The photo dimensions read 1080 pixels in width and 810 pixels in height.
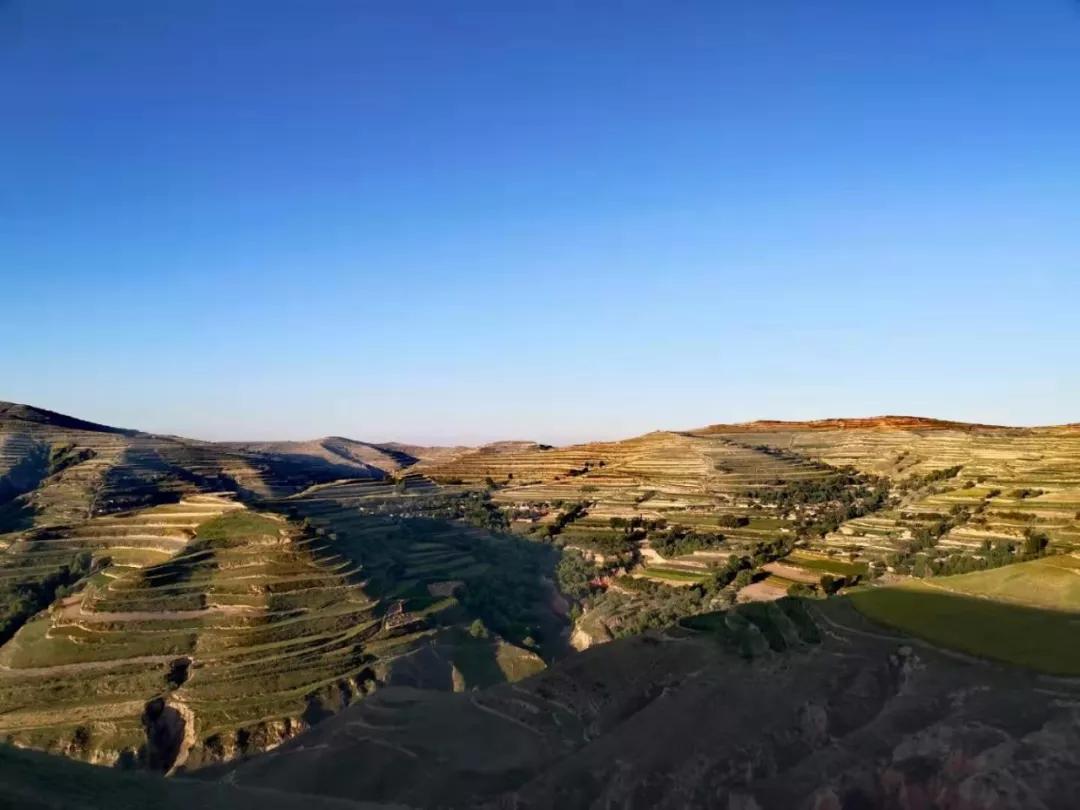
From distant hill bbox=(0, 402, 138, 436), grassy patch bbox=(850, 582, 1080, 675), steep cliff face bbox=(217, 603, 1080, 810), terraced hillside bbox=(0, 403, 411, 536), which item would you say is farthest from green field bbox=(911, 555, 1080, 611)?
distant hill bbox=(0, 402, 138, 436)

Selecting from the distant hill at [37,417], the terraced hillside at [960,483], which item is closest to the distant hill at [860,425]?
the terraced hillside at [960,483]

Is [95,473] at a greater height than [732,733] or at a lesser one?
greater

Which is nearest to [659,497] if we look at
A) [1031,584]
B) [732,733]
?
[1031,584]

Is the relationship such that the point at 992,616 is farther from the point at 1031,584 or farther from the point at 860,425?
the point at 860,425

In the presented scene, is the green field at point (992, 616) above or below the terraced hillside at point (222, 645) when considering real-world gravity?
above

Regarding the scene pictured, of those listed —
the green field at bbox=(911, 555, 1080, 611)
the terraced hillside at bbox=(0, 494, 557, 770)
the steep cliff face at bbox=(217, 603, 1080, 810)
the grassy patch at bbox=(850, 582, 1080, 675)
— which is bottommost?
the terraced hillside at bbox=(0, 494, 557, 770)

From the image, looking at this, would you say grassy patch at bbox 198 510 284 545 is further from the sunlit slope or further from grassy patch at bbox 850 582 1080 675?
grassy patch at bbox 850 582 1080 675

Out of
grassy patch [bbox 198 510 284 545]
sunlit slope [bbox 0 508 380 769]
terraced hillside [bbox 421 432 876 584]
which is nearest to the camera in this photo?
sunlit slope [bbox 0 508 380 769]

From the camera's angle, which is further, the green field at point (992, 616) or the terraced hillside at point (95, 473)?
the terraced hillside at point (95, 473)

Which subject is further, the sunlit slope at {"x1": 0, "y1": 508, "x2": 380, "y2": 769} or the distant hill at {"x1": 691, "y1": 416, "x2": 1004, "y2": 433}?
the distant hill at {"x1": 691, "y1": 416, "x2": 1004, "y2": 433}

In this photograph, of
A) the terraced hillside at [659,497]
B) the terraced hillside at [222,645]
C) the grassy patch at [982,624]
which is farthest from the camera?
the terraced hillside at [659,497]

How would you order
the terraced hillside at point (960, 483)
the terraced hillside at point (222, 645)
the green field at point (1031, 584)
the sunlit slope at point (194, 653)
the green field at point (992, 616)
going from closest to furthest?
the green field at point (992, 616), the green field at point (1031, 584), the sunlit slope at point (194, 653), the terraced hillside at point (222, 645), the terraced hillside at point (960, 483)

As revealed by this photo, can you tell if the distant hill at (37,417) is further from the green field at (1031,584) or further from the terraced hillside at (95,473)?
the green field at (1031,584)
